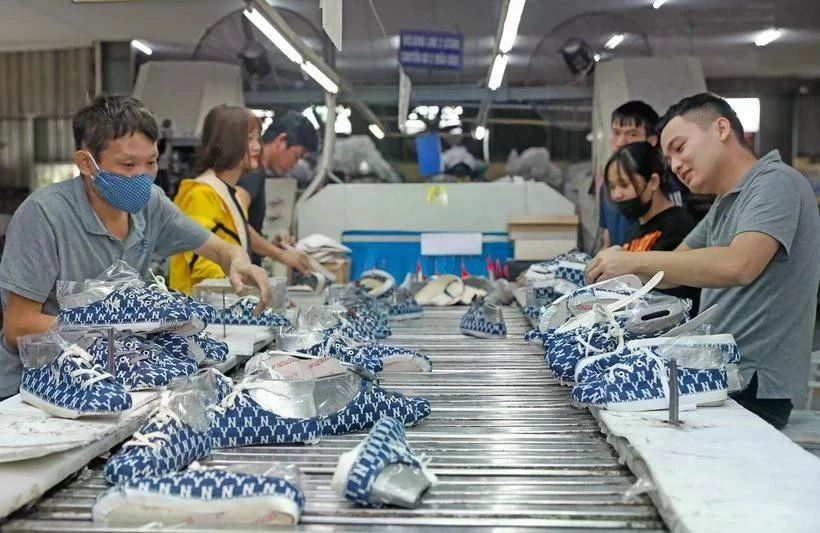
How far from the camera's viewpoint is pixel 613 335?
1741 mm

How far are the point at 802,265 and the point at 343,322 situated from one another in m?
1.26

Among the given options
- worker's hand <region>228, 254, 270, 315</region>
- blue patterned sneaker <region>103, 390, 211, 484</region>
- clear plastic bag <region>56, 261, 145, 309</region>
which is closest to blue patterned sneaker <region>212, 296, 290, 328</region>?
worker's hand <region>228, 254, 270, 315</region>

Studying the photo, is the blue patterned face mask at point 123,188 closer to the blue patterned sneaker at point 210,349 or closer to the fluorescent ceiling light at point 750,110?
the blue patterned sneaker at point 210,349

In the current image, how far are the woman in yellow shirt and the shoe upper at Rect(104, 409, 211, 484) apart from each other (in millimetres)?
1681

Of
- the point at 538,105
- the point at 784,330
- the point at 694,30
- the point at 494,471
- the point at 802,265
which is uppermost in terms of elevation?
the point at 694,30

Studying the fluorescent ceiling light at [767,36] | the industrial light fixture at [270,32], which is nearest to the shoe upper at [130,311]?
the industrial light fixture at [270,32]

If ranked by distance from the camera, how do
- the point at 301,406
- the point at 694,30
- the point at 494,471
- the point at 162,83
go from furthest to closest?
the point at 694,30
the point at 162,83
the point at 301,406
the point at 494,471

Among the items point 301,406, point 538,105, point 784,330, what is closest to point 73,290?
point 301,406

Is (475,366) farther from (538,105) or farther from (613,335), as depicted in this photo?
(538,105)

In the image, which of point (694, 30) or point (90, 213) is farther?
point (694, 30)

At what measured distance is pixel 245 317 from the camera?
2584 mm

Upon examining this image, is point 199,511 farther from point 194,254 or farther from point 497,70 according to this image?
point 497,70

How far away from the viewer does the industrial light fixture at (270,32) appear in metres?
4.01

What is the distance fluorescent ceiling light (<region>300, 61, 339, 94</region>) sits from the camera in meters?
5.04
